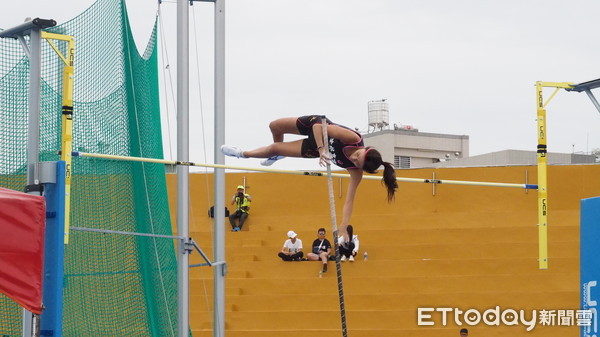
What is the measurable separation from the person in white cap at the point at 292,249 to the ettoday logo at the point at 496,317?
227cm

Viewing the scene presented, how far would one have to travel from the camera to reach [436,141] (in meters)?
25.2

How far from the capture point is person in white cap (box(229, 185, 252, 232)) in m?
15.7

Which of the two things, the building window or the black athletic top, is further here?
the building window

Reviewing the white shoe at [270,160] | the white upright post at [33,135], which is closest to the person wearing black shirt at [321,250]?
the white shoe at [270,160]

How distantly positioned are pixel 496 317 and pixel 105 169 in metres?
6.62

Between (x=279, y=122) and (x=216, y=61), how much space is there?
4.98 feet

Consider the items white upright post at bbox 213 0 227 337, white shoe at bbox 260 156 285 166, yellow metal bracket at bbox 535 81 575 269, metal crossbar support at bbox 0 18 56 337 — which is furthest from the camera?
white upright post at bbox 213 0 227 337

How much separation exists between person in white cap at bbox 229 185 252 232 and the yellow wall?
0.27 m

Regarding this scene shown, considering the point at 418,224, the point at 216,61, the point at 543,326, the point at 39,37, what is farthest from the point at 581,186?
the point at 39,37

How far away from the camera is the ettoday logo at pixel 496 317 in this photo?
503 inches

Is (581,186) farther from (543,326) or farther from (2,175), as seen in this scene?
(2,175)

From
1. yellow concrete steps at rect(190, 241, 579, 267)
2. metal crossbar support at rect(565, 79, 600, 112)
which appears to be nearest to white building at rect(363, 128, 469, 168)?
yellow concrete steps at rect(190, 241, 579, 267)

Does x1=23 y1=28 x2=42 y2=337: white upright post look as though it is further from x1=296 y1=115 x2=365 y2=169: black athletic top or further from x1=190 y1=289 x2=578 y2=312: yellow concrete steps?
x1=190 y1=289 x2=578 y2=312: yellow concrete steps

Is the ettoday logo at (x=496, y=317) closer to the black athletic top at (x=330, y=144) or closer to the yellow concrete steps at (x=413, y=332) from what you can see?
the yellow concrete steps at (x=413, y=332)
